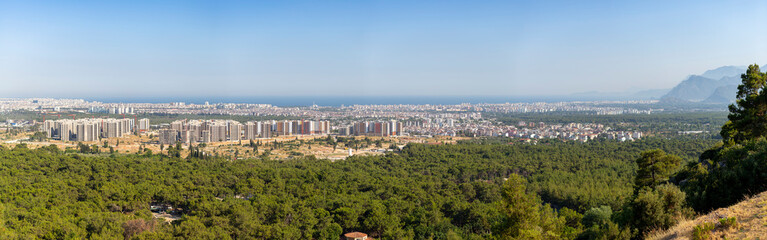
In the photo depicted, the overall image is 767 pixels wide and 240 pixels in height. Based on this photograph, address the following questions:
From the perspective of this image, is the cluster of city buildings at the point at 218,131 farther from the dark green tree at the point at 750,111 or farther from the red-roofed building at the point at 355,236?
the dark green tree at the point at 750,111

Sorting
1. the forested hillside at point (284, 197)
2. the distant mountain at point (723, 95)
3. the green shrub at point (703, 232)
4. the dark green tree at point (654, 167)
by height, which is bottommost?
the forested hillside at point (284, 197)

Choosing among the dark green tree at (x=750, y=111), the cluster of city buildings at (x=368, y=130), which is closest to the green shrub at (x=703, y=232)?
the dark green tree at (x=750, y=111)

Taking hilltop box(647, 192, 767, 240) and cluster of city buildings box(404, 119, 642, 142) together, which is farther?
cluster of city buildings box(404, 119, 642, 142)

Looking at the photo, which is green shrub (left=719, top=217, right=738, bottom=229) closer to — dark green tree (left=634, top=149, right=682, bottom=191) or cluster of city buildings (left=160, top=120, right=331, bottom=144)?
dark green tree (left=634, top=149, right=682, bottom=191)

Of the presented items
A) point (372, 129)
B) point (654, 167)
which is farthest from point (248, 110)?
point (654, 167)

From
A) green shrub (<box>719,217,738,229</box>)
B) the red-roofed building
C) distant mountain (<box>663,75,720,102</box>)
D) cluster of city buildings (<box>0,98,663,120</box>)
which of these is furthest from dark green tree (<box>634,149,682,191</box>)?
distant mountain (<box>663,75,720,102</box>)

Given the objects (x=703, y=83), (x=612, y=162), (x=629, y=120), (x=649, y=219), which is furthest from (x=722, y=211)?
(x=703, y=83)

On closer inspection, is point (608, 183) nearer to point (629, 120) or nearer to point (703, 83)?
point (629, 120)
